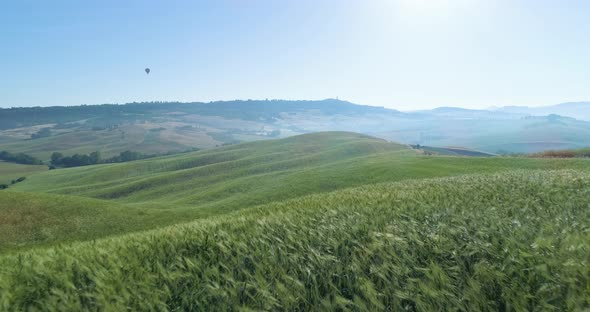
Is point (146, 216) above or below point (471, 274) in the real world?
below

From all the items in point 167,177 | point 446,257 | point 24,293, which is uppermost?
point 446,257

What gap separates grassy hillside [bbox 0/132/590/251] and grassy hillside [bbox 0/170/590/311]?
86.4 feet

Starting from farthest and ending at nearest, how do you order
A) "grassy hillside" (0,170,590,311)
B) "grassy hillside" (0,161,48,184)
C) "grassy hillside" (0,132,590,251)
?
"grassy hillside" (0,161,48,184)
"grassy hillside" (0,132,590,251)
"grassy hillside" (0,170,590,311)

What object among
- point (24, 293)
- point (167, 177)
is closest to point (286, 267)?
point (24, 293)

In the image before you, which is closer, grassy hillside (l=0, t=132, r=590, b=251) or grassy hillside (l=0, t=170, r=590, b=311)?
grassy hillside (l=0, t=170, r=590, b=311)

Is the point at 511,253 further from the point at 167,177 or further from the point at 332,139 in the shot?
the point at 332,139

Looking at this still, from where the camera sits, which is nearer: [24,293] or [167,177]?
[24,293]

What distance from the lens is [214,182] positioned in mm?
78500

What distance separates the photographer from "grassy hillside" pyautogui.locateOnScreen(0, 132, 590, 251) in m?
32.5

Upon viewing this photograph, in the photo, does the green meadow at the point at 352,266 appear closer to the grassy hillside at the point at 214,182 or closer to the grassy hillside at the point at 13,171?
the grassy hillside at the point at 214,182

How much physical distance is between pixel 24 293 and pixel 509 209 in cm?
950

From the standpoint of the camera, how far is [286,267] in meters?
5.33

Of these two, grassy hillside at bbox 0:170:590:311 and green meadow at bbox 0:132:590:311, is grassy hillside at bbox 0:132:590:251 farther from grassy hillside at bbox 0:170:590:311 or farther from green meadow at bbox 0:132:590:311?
grassy hillside at bbox 0:170:590:311

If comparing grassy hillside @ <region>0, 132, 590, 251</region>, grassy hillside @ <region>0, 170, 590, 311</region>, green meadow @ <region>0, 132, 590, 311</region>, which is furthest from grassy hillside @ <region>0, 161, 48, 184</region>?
grassy hillside @ <region>0, 170, 590, 311</region>
